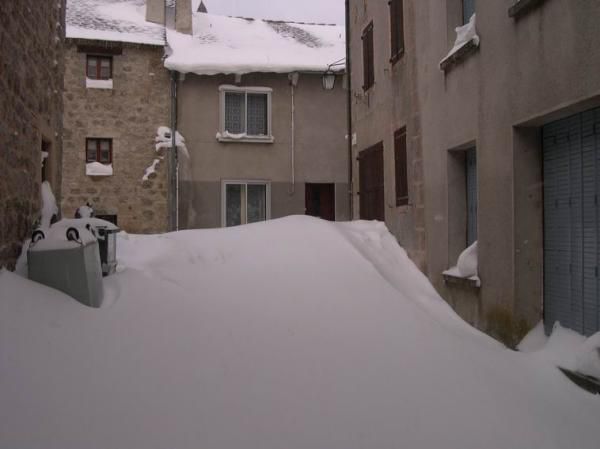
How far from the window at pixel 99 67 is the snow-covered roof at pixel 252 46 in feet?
5.49

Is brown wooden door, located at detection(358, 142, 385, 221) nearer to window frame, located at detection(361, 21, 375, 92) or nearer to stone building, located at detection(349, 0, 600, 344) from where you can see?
window frame, located at detection(361, 21, 375, 92)

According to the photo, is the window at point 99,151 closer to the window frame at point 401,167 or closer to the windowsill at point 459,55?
the window frame at point 401,167

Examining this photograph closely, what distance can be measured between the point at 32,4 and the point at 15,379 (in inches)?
144

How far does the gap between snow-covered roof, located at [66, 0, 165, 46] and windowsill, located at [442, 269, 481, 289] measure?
1083 centimetres

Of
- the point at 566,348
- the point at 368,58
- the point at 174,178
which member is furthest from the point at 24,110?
the point at 174,178

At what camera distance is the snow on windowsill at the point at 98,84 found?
1376 cm

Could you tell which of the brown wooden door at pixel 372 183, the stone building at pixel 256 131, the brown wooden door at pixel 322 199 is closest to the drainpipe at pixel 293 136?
the stone building at pixel 256 131

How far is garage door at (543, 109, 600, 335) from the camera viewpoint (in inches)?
163

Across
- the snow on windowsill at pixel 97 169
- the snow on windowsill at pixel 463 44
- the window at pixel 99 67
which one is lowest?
the snow on windowsill at pixel 97 169

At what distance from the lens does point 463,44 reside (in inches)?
219

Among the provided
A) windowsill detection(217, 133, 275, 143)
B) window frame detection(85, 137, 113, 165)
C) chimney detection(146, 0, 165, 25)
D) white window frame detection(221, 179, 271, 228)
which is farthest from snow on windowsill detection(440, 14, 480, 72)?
chimney detection(146, 0, 165, 25)

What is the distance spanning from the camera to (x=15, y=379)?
320 centimetres

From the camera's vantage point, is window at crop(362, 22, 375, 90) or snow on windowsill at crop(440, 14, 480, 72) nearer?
snow on windowsill at crop(440, 14, 480, 72)

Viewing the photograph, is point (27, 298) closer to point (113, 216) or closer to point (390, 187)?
point (390, 187)
